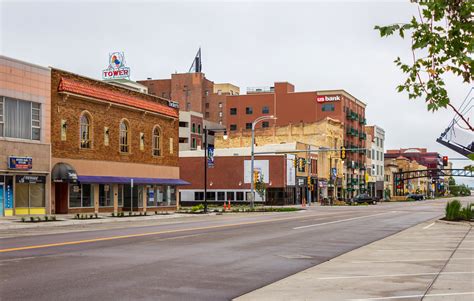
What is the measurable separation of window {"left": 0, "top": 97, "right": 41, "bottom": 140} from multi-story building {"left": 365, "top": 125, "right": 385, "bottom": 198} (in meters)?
107

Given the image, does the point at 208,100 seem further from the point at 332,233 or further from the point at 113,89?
the point at 332,233

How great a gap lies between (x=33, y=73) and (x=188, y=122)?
76.9 m

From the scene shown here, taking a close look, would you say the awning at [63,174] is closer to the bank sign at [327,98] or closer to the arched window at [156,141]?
the arched window at [156,141]

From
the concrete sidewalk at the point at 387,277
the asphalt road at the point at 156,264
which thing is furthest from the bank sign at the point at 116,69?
the concrete sidewalk at the point at 387,277

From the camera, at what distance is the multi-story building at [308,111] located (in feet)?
394

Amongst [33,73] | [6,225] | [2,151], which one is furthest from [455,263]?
[33,73]

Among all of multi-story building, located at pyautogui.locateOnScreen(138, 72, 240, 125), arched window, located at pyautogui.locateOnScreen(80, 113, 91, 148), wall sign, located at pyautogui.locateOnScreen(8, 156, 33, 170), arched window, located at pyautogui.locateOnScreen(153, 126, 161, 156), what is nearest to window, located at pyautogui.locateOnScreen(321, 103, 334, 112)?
multi-story building, located at pyautogui.locateOnScreen(138, 72, 240, 125)

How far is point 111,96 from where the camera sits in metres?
51.3

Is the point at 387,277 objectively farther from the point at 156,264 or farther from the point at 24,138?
the point at 24,138

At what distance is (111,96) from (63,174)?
994 centimetres

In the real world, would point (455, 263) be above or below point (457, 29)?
below

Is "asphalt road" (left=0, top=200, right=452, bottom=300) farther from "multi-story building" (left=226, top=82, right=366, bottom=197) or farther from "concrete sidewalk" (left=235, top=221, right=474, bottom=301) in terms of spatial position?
"multi-story building" (left=226, top=82, right=366, bottom=197)

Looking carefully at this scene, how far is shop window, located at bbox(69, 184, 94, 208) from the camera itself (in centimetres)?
4625

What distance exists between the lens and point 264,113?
12562cm
